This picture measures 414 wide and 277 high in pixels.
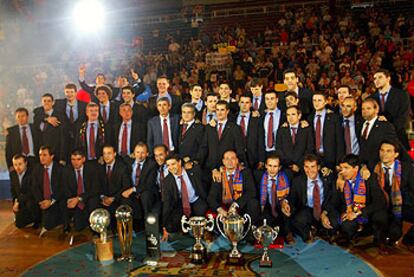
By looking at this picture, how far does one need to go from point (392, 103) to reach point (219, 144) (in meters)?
2.15

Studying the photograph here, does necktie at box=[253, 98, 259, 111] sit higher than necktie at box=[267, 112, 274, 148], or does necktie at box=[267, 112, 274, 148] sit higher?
necktie at box=[253, 98, 259, 111]

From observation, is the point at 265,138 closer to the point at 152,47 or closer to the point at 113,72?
the point at 113,72

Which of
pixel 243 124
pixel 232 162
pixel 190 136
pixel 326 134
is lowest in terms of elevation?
pixel 232 162

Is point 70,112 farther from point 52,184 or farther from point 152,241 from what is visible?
point 152,241

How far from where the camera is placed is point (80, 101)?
6.94m

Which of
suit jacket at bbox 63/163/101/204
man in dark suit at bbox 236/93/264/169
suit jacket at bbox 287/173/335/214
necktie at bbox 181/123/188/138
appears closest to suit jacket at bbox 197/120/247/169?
man in dark suit at bbox 236/93/264/169

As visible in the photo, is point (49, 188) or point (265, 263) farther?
point (49, 188)

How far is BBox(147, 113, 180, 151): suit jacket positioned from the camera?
6211 mm

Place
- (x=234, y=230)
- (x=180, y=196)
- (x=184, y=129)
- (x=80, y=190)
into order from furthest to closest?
1. (x=184, y=129)
2. (x=80, y=190)
3. (x=180, y=196)
4. (x=234, y=230)

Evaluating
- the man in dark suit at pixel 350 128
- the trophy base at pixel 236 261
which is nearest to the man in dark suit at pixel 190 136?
the trophy base at pixel 236 261

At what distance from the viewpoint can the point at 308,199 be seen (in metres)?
5.44

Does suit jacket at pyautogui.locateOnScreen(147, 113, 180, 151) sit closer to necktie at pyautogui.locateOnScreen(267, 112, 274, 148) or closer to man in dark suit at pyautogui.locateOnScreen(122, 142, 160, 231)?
man in dark suit at pyautogui.locateOnScreen(122, 142, 160, 231)

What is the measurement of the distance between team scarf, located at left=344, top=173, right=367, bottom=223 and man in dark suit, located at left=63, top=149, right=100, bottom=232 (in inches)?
118

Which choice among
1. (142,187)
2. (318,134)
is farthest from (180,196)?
(318,134)
